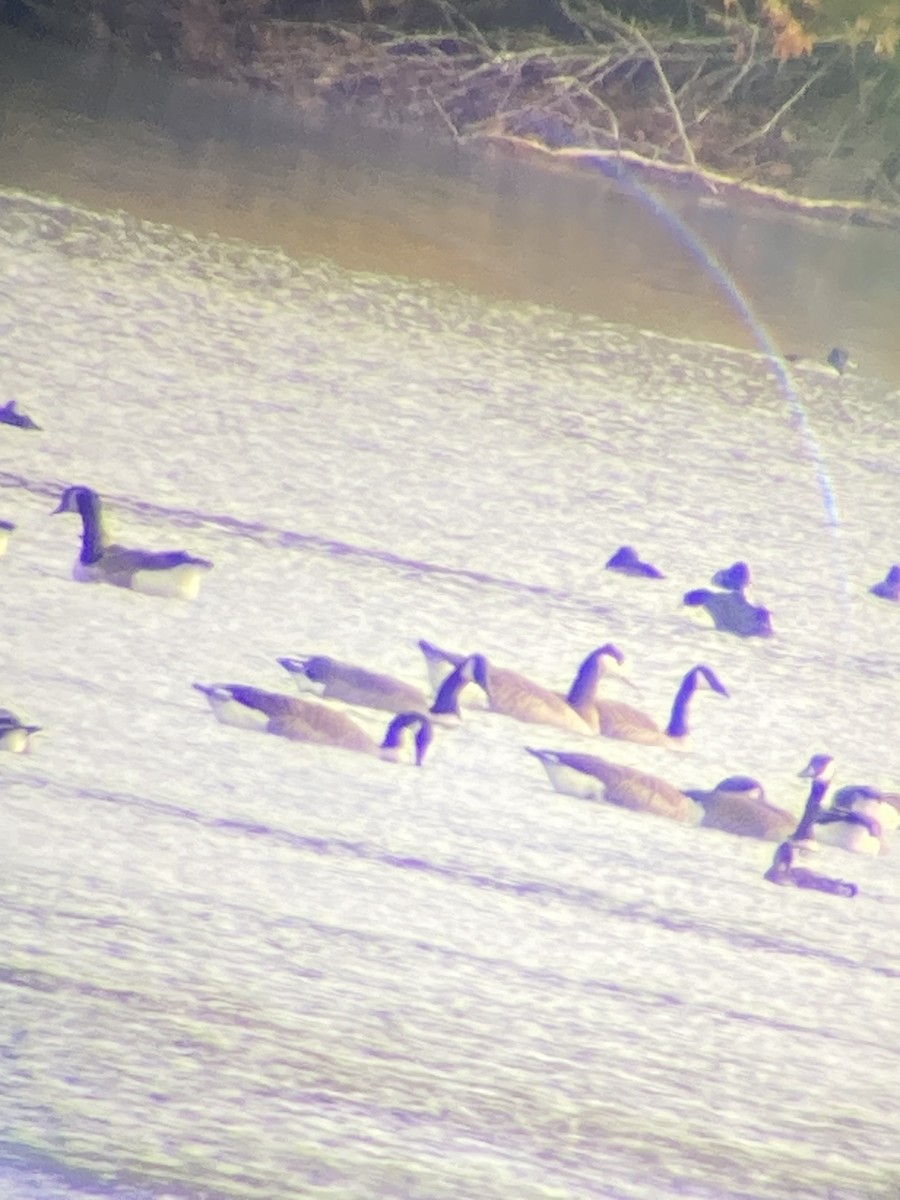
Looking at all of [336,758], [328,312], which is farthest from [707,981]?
[328,312]

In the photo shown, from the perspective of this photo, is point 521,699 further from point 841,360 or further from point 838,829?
point 841,360

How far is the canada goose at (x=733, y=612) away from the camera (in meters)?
1.35

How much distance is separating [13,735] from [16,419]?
376 mm

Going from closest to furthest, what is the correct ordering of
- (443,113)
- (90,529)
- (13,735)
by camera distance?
(13,735), (90,529), (443,113)

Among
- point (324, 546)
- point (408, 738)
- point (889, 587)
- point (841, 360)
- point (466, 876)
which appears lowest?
point (466, 876)

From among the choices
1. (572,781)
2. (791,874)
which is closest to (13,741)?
(572,781)

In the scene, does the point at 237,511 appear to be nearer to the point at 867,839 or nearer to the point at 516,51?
the point at 516,51

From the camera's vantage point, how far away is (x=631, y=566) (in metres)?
1.38

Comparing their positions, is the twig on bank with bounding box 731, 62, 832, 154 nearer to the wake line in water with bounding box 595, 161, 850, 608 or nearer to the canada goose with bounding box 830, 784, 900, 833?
the wake line in water with bounding box 595, 161, 850, 608

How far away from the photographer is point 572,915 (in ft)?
3.95

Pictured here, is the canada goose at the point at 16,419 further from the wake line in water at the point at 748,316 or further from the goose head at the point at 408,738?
the wake line in water at the point at 748,316

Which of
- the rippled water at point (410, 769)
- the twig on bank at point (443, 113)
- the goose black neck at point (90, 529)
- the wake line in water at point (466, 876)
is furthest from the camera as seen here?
the twig on bank at point (443, 113)

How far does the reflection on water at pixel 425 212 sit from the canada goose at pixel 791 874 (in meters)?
0.61

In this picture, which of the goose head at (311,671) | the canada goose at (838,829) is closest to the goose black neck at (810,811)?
the canada goose at (838,829)
